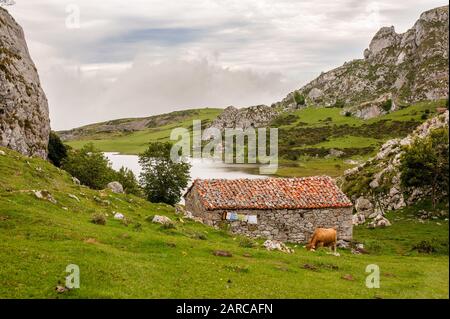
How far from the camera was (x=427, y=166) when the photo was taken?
164ft

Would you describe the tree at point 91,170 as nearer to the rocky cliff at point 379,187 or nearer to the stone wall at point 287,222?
the stone wall at point 287,222

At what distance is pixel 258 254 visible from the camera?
27.9 meters

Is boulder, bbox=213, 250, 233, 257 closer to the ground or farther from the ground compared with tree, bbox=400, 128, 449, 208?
closer to the ground

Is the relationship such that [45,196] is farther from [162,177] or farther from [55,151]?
[55,151]

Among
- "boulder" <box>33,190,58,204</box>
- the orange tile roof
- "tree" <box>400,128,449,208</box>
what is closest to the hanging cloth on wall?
the orange tile roof

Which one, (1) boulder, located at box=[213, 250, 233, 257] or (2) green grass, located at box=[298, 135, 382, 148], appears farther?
(2) green grass, located at box=[298, 135, 382, 148]

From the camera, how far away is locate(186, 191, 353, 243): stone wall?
42844 mm

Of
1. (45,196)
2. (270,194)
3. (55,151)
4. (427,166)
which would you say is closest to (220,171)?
(55,151)

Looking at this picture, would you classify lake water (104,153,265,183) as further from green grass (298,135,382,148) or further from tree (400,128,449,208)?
tree (400,128,449,208)

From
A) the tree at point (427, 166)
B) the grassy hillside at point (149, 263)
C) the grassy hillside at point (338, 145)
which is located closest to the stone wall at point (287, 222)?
the grassy hillside at point (149, 263)

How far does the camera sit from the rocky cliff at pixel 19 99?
6209 cm

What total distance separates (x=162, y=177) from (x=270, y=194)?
24288 mm

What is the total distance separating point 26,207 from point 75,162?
43.1 m

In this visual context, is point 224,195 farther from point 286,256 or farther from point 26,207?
point 26,207
